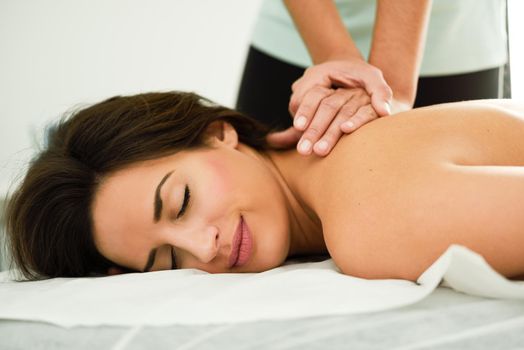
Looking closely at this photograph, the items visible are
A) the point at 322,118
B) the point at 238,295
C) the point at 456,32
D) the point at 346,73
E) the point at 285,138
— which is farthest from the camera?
the point at 456,32

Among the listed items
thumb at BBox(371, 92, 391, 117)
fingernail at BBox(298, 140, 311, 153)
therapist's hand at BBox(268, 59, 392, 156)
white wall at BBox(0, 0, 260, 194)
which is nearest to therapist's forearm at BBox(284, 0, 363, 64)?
therapist's hand at BBox(268, 59, 392, 156)

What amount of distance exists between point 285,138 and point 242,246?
1.32ft

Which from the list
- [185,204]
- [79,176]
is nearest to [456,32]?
[185,204]

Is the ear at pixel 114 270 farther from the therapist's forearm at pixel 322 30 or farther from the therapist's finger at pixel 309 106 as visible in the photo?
the therapist's forearm at pixel 322 30

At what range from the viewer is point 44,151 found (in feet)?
4.29

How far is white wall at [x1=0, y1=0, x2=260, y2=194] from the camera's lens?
2.79m

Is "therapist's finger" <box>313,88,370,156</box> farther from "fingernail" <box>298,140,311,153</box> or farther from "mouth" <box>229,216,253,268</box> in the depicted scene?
"mouth" <box>229,216,253,268</box>

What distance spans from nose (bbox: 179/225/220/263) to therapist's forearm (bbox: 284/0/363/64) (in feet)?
1.97

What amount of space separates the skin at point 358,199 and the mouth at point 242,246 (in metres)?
0.01

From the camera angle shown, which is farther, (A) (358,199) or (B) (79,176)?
(B) (79,176)

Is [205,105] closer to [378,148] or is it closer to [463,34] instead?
[378,148]

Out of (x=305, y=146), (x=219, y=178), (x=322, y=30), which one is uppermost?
(x=322, y=30)

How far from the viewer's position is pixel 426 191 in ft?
2.64

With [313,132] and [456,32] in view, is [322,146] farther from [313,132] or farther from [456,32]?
[456,32]
